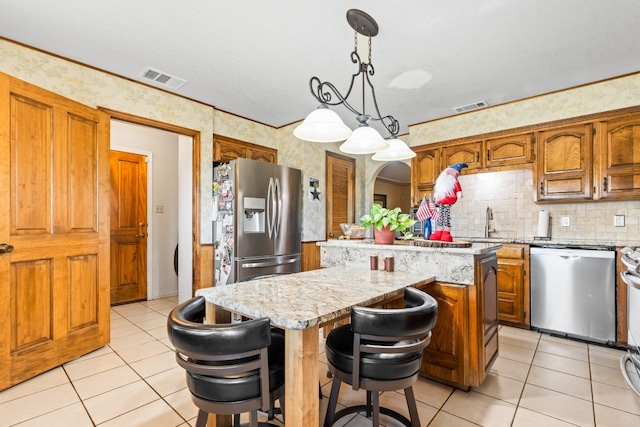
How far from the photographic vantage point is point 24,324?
2.15 m

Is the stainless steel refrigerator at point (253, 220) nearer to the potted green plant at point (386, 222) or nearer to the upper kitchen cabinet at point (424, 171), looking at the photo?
the potted green plant at point (386, 222)

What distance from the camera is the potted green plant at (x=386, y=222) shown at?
219 centimetres

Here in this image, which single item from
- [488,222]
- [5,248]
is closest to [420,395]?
[488,222]

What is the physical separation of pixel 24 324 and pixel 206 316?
172 centimetres

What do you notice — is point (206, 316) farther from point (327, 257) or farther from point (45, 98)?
point (45, 98)

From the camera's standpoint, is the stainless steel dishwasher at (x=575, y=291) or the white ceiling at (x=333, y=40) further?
the stainless steel dishwasher at (x=575, y=291)

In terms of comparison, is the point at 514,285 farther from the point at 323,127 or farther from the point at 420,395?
the point at 323,127

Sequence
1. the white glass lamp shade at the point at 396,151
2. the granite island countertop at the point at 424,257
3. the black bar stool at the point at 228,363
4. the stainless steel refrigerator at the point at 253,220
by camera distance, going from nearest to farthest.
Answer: the black bar stool at the point at 228,363, the granite island countertop at the point at 424,257, the white glass lamp shade at the point at 396,151, the stainless steel refrigerator at the point at 253,220

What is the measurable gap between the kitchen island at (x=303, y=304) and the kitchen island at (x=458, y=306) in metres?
0.12

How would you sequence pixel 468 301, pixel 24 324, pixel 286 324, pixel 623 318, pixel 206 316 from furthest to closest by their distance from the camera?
pixel 623 318
pixel 24 324
pixel 468 301
pixel 206 316
pixel 286 324

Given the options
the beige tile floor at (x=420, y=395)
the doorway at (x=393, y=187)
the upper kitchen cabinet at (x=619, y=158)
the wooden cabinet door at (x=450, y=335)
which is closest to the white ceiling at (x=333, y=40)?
the upper kitchen cabinet at (x=619, y=158)

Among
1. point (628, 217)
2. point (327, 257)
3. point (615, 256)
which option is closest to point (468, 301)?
point (327, 257)

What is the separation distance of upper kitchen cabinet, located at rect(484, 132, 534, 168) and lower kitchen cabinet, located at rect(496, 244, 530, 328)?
1039 millimetres

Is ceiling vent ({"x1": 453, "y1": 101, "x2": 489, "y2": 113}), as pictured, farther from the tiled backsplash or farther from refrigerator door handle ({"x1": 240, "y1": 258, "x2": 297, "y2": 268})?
refrigerator door handle ({"x1": 240, "y1": 258, "x2": 297, "y2": 268})
